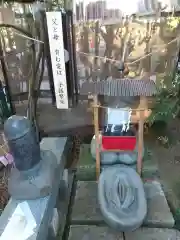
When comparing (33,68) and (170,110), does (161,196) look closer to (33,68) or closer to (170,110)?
(170,110)

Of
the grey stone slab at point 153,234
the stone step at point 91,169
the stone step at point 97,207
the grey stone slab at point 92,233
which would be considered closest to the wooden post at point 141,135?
the stone step at point 91,169

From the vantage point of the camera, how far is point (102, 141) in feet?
8.54

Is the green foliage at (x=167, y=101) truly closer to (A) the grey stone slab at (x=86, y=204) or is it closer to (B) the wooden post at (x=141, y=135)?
(B) the wooden post at (x=141, y=135)

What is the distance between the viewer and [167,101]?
3.12 metres

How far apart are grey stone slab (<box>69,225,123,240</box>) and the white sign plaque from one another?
1.65 metres

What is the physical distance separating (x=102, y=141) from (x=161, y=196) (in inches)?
38.5

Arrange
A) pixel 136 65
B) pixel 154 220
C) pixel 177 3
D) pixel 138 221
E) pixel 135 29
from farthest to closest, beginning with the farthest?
pixel 136 65, pixel 135 29, pixel 177 3, pixel 154 220, pixel 138 221

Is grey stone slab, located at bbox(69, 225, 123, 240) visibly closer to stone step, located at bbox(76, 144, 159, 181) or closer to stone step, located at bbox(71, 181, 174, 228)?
stone step, located at bbox(71, 181, 174, 228)

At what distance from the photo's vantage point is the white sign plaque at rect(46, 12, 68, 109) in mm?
2649

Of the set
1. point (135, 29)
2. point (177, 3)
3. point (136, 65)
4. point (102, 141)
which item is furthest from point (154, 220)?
point (177, 3)

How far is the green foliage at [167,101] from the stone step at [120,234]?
1566 millimetres

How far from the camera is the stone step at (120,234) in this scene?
204 cm

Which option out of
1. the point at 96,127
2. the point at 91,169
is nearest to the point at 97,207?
the point at 91,169

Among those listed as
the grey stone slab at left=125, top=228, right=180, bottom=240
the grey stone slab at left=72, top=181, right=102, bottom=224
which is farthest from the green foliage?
the grey stone slab at left=125, top=228, right=180, bottom=240
